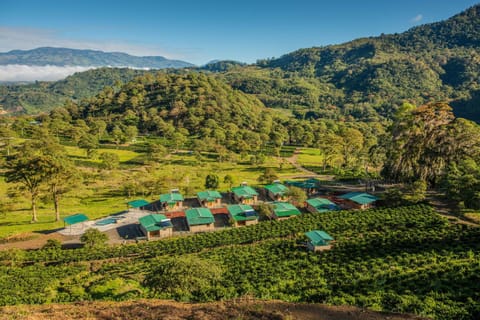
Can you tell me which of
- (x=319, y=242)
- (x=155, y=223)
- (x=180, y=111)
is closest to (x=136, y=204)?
(x=155, y=223)

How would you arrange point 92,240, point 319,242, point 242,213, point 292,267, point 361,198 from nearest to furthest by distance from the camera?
point 292,267 → point 319,242 → point 92,240 → point 242,213 → point 361,198

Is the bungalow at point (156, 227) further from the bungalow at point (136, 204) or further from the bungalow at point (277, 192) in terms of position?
the bungalow at point (277, 192)

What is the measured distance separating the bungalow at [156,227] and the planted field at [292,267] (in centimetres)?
407

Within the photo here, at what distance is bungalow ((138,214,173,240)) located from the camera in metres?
45.5

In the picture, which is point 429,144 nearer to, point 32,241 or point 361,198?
point 361,198

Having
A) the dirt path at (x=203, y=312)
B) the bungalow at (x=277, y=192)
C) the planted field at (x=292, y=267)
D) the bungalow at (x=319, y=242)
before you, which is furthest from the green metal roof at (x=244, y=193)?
the dirt path at (x=203, y=312)

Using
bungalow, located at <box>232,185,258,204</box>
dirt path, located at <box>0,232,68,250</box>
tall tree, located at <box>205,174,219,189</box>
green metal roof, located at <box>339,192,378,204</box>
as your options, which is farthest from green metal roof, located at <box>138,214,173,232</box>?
green metal roof, located at <box>339,192,378,204</box>

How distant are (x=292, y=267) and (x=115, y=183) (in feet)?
171

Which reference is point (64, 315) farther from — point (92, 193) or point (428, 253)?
point (92, 193)

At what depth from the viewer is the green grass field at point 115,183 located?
174 feet

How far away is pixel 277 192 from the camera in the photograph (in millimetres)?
60812

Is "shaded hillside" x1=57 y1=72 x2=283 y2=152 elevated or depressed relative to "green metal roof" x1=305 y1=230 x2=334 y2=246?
elevated

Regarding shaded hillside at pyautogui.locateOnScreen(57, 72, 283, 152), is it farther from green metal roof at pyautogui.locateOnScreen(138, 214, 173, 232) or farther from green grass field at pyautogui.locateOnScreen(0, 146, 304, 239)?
green metal roof at pyautogui.locateOnScreen(138, 214, 173, 232)

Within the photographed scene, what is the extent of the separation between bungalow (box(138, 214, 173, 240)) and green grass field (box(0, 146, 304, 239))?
39.8ft
